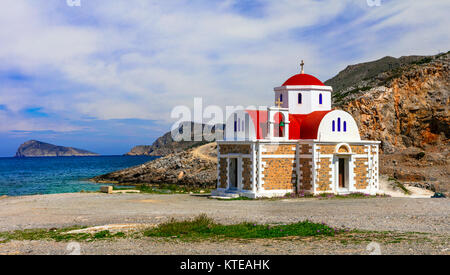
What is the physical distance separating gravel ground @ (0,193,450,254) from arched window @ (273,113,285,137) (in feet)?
15.5

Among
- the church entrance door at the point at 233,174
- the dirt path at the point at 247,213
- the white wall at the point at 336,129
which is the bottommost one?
the dirt path at the point at 247,213

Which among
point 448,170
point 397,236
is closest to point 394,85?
point 448,170

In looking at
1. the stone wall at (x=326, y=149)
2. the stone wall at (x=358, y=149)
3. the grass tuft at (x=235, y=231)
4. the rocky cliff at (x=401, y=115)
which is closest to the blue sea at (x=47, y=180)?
the rocky cliff at (x=401, y=115)

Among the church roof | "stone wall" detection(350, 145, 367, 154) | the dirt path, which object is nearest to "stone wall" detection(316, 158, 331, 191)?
the church roof

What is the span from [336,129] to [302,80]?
469 cm

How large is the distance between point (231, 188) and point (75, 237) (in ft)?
52.2

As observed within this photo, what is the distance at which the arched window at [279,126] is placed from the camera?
91.6ft

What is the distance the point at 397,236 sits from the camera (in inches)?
501

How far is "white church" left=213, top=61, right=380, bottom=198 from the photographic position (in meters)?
26.9

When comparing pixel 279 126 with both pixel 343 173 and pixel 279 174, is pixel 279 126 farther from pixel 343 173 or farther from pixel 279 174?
pixel 343 173

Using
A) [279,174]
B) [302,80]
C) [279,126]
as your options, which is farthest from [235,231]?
[302,80]

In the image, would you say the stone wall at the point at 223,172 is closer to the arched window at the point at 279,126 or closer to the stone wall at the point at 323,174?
the arched window at the point at 279,126

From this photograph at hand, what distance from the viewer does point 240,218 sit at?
17.5m

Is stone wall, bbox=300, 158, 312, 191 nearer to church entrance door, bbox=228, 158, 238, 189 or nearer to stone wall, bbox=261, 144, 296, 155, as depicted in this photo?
stone wall, bbox=261, 144, 296, 155
